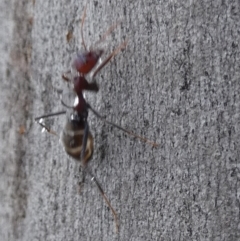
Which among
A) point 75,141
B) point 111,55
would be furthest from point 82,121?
point 111,55

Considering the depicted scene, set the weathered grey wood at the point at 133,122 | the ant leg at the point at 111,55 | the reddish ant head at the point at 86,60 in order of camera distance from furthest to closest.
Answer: the reddish ant head at the point at 86,60 → the ant leg at the point at 111,55 → the weathered grey wood at the point at 133,122

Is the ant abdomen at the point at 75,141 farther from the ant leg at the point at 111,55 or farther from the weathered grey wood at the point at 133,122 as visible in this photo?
the ant leg at the point at 111,55

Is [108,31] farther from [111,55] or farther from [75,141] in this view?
[75,141]

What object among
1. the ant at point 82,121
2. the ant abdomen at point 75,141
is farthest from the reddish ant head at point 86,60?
the ant abdomen at point 75,141

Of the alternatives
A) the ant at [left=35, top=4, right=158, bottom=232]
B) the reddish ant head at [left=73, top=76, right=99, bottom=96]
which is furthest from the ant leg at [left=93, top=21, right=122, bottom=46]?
the reddish ant head at [left=73, top=76, right=99, bottom=96]

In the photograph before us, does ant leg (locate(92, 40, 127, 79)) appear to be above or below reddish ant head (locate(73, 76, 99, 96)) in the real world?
above

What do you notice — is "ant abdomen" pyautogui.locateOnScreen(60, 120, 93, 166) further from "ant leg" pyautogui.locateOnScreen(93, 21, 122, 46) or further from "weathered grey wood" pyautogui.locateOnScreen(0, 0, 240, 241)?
"ant leg" pyautogui.locateOnScreen(93, 21, 122, 46)

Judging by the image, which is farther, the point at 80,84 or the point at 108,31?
the point at 80,84
